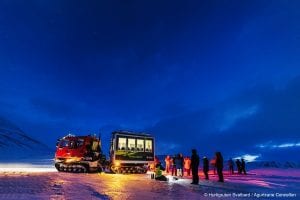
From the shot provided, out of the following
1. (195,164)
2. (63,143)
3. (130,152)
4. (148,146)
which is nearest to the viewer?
(195,164)

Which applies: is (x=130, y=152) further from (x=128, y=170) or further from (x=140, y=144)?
(x=128, y=170)

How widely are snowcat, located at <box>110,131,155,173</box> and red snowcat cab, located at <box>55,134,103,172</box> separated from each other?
67.4 inches

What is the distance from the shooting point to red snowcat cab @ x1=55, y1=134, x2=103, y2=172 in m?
26.7

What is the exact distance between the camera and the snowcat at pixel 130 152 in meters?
26.6

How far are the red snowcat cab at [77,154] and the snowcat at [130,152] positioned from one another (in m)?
1.71

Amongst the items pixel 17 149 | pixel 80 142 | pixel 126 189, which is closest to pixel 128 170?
pixel 80 142

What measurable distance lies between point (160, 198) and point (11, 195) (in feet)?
16.2

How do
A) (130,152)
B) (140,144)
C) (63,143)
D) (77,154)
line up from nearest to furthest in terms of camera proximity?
(77,154) < (130,152) < (63,143) < (140,144)

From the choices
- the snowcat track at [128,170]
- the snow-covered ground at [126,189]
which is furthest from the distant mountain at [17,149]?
the snow-covered ground at [126,189]

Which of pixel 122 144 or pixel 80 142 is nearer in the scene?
pixel 122 144

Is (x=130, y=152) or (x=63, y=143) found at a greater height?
(x=63, y=143)

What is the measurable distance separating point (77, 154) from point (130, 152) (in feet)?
14.5

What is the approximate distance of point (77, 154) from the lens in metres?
26.7

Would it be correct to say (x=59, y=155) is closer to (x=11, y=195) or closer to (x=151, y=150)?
(x=151, y=150)
